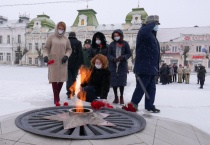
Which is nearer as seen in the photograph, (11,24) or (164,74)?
(164,74)

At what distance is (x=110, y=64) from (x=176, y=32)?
38824mm

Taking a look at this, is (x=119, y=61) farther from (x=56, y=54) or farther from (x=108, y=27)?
(x=108, y=27)

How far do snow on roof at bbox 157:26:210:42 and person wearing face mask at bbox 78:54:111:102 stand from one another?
1476 inches

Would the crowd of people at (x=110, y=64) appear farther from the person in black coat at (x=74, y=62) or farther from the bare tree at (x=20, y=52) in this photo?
the bare tree at (x=20, y=52)

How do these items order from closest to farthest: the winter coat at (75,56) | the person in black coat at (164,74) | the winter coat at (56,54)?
1. the winter coat at (56,54)
2. the winter coat at (75,56)
3. the person in black coat at (164,74)

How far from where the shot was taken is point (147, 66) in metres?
4.02

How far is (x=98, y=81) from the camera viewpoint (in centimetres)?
414

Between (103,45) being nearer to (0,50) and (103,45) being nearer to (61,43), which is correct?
(61,43)

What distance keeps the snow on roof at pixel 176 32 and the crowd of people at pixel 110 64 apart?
3648 centimetres

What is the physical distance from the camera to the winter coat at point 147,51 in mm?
4004

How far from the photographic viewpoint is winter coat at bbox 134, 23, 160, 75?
4.00 m

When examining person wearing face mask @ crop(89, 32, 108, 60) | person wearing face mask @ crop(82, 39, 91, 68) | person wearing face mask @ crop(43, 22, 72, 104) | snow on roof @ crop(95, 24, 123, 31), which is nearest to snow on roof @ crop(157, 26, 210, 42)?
snow on roof @ crop(95, 24, 123, 31)

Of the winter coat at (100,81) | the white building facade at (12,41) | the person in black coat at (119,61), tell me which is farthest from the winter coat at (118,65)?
the white building facade at (12,41)

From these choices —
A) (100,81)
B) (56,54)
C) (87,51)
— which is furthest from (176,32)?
(100,81)
